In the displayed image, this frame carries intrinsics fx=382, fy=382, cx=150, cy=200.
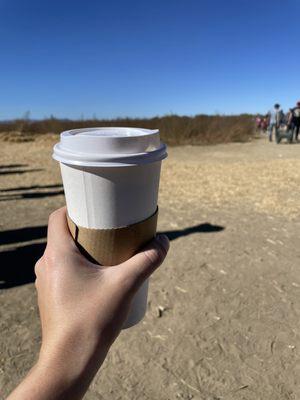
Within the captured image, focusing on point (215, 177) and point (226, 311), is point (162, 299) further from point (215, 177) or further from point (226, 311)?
point (215, 177)

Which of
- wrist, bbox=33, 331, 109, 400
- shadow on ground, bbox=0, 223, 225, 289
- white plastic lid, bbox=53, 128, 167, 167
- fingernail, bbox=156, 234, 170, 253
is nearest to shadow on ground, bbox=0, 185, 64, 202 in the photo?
shadow on ground, bbox=0, 223, 225, 289

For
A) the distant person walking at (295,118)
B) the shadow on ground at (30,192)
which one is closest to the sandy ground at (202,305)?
the shadow on ground at (30,192)

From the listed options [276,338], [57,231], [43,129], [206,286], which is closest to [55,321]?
[57,231]

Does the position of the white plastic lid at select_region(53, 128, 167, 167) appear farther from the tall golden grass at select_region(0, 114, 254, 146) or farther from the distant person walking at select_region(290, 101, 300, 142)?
the tall golden grass at select_region(0, 114, 254, 146)

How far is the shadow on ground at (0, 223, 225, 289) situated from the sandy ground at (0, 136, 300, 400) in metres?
0.01

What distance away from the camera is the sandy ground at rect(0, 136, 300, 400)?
8.87 feet

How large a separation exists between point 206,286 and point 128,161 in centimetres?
301

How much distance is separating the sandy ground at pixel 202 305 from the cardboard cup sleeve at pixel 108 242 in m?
1.64

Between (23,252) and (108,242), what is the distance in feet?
12.7

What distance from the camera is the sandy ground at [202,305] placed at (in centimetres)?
270

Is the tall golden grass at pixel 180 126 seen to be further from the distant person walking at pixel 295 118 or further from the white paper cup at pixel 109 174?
the white paper cup at pixel 109 174

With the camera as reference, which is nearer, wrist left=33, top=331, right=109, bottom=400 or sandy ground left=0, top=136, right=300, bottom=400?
wrist left=33, top=331, right=109, bottom=400

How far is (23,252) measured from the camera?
16.0ft

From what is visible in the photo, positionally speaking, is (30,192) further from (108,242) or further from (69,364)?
(69,364)
